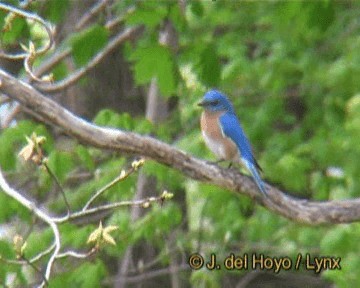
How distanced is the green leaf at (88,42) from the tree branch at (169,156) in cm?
165

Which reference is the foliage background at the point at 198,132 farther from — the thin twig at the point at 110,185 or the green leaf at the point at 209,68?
the thin twig at the point at 110,185

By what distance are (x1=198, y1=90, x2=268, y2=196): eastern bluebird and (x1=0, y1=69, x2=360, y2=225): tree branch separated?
39.8 inches

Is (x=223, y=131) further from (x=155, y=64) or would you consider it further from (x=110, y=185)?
(x=110, y=185)

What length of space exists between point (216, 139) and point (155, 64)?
629 mm

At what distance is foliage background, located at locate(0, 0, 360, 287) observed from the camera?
8797mm

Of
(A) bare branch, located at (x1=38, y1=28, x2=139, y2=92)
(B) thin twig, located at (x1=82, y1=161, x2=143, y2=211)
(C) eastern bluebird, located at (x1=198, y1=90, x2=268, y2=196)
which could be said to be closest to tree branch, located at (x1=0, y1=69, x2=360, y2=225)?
(B) thin twig, located at (x1=82, y1=161, x2=143, y2=211)

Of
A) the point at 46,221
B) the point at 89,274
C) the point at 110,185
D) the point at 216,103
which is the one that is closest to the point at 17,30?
the point at 216,103

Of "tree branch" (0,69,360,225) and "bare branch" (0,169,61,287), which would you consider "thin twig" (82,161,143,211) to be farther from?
"tree branch" (0,69,360,225)

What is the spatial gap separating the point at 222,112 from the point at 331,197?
10.7 feet

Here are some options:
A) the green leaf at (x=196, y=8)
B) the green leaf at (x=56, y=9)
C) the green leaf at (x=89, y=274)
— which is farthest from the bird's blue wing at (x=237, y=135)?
the green leaf at (x=89, y=274)

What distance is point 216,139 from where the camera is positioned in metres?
8.51

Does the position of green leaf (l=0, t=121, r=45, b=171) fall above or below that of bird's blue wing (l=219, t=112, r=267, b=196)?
above

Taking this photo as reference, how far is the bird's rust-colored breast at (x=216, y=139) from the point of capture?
840 cm

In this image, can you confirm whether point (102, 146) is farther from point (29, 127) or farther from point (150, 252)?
point (150, 252)
